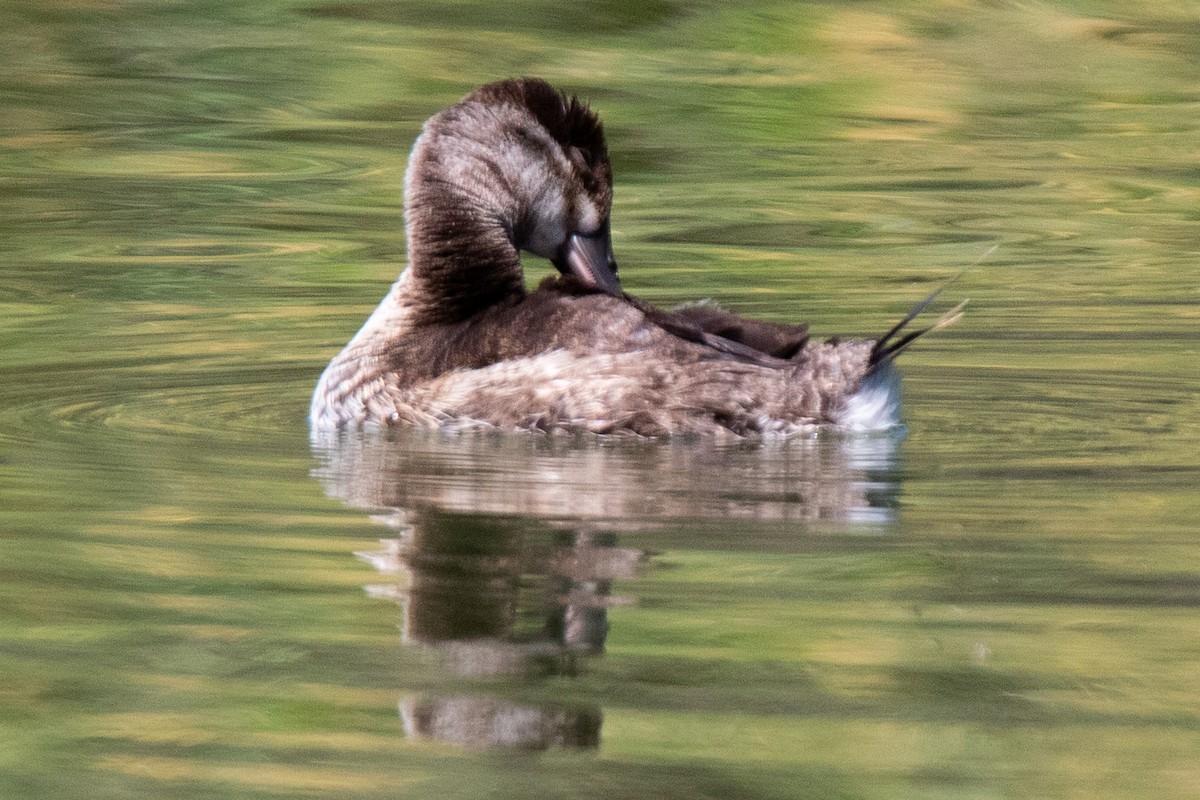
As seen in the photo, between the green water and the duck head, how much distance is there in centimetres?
68

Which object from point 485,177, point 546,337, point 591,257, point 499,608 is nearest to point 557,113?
point 485,177

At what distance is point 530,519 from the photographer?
596 centimetres

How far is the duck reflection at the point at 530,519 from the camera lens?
181 inches

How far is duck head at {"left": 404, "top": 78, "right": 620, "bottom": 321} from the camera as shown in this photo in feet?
25.0

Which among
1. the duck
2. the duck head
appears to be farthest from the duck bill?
the duck head

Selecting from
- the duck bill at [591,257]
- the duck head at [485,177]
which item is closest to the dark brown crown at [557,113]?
the duck head at [485,177]

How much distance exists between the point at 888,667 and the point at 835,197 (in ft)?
28.8

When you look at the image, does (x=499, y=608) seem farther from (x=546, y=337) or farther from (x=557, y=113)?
(x=557, y=113)

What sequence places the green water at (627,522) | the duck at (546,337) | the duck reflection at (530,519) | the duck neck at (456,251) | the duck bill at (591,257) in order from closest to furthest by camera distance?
1. the green water at (627,522)
2. the duck reflection at (530,519)
3. the duck at (546,337)
4. the duck neck at (456,251)
5. the duck bill at (591,257)

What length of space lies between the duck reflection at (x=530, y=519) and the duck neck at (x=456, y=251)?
1.99ft

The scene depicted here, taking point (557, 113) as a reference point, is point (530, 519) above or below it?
below

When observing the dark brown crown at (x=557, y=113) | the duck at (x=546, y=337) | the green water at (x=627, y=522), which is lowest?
the green water at (x=627, y=522)

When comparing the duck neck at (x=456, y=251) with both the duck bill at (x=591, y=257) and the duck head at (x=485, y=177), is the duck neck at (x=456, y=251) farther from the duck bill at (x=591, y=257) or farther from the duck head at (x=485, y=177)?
the duck bill at (x=591, y=257)

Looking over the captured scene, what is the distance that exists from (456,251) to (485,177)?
0.84 ft
